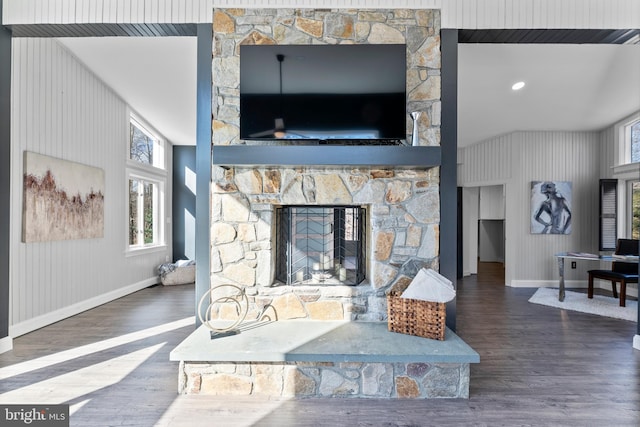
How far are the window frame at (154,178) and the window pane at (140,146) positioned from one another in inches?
2.7

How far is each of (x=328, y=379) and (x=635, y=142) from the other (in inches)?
241

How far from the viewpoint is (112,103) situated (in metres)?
4.72

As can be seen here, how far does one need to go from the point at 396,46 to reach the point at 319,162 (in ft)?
3.73

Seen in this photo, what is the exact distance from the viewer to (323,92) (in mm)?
2629

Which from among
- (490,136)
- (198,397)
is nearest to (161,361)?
(198,397)

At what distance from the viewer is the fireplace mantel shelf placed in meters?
2.44

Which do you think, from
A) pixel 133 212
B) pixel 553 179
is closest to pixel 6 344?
pixel 133 212

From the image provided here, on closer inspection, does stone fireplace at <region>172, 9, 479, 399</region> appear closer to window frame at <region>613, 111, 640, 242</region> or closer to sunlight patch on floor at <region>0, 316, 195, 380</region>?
sunlight patch on floor at <region>0, 316, 195, 380</region>

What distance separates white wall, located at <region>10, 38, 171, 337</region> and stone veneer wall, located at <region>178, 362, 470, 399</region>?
2.38m

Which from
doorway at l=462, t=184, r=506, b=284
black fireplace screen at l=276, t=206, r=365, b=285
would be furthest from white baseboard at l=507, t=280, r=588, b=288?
black fireplace screen at l=276, t=206, r=365, b=285

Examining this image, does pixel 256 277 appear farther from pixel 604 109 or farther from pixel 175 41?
pixel 604 109

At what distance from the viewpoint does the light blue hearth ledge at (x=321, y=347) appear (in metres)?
2.13

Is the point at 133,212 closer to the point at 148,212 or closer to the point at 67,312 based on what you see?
the point at 148,212

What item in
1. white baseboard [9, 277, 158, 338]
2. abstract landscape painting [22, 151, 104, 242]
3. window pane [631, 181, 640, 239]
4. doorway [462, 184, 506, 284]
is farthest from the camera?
doorway [462, 184, 506, 284]
